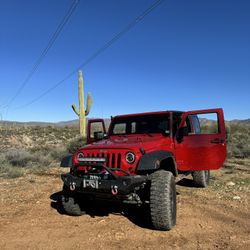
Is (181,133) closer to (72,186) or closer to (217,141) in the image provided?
(217,141)

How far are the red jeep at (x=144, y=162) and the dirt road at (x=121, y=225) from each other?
0.36 meters

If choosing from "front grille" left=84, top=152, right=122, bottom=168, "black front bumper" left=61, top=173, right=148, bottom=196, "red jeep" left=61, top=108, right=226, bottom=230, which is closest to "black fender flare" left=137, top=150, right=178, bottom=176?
"red jeep" left=61, top=108, right=226, bottom=230

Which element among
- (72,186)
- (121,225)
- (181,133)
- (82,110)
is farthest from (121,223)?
(82,110)

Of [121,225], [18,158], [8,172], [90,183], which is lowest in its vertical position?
[121,225]

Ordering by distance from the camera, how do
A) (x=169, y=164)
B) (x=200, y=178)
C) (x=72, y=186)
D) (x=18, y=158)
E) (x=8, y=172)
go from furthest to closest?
(x=18, y=158) → (x=8, y=172) → (x=200, y=178) → (x=169, y=164) → (x=72, y=186)

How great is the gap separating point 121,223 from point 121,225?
117mm

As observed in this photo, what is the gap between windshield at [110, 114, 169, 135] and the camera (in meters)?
7.28

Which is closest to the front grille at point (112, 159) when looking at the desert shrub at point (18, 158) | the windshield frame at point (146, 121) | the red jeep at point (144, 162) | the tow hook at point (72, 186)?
the red jeep at point (144, 162)

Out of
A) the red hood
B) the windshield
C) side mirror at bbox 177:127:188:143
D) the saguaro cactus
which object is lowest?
the red hood

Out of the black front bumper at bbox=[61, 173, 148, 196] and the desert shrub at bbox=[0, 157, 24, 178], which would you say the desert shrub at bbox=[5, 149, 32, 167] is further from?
the black front bumper at bbox=[61, 173, 148, 196]

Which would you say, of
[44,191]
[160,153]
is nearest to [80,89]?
[44,191]

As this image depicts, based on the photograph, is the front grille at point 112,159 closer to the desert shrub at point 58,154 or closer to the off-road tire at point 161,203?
the off-road tire at point 161,203

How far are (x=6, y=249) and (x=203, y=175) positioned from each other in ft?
17.8

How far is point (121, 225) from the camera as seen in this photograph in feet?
19.2
